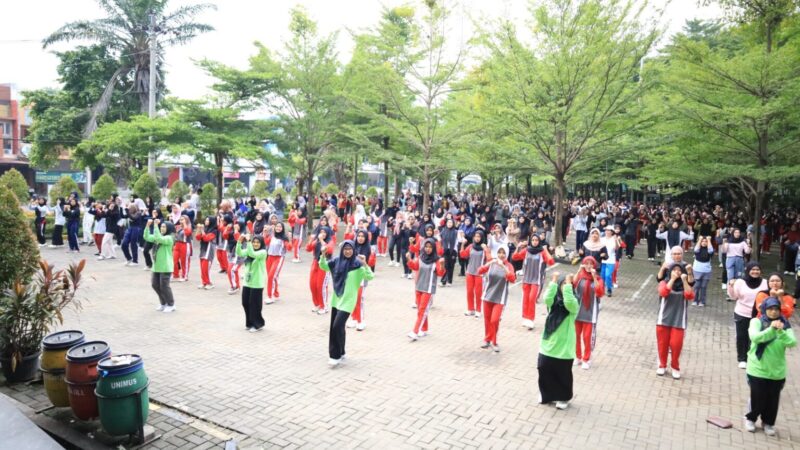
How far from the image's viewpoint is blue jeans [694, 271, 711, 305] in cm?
1188

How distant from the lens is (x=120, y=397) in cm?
506

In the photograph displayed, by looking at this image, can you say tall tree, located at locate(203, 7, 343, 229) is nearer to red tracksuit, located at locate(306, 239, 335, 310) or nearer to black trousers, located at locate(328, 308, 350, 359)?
red tracksuit, located at locate(306, 239, 335, 310)

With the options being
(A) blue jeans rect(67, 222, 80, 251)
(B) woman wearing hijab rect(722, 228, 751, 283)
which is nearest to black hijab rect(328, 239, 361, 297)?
(B) woman wearing hijab rect(722, 228, 751, 283)

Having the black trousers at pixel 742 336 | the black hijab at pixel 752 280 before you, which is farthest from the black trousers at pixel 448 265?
the black hijab at pixel 752 280

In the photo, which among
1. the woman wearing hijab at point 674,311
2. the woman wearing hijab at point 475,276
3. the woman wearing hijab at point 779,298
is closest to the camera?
the woman wearing hijab at point 779,298

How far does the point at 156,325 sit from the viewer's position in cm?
944

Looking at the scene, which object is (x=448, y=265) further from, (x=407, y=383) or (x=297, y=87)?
(x=297, y=87)

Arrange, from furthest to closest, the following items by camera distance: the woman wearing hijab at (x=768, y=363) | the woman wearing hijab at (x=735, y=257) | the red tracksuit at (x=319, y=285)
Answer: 1. the woman wearing hijab at (x=735, y=257)
2. the red tracksuit at (x=319, y=285)
3. the woman wearing hijab at (x=768, y=363)

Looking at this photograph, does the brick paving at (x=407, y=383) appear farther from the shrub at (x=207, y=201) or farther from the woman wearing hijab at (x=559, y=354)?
the shrub at (x=207, y=201)

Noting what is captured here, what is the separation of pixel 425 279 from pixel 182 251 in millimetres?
7239

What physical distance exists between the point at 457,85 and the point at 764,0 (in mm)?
9747

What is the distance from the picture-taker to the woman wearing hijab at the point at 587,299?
7598 millimetres

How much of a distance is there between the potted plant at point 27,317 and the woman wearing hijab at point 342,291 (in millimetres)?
3325

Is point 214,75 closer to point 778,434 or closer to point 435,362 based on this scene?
point 435,362
